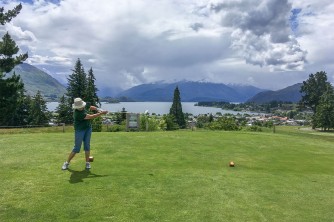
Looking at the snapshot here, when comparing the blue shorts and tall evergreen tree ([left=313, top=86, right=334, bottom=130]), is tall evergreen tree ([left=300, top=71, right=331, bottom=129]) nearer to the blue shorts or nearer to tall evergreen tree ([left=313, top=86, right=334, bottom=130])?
tall evergreen tree ([left=313, top=86, right=334, bottom=130])

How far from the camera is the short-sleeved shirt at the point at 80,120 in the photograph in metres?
12.5

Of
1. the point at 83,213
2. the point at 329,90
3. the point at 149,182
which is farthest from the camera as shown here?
the point at 329,90

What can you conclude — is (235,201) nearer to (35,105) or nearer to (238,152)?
(238,152)

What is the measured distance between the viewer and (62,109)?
95.1m

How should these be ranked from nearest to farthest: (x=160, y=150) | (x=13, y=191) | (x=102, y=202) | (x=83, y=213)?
(x=83, y=213), (x=102, y=202), (x=13, y=191), (x=160, y=150)

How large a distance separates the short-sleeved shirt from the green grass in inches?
63.9

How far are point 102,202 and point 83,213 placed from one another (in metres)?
0.85

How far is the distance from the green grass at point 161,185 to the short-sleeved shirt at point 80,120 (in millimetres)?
1623

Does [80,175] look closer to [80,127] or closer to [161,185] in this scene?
[80,127]

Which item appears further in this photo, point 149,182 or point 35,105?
point 35,105

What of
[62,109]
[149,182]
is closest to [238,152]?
[149,182]

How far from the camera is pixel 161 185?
1077cm

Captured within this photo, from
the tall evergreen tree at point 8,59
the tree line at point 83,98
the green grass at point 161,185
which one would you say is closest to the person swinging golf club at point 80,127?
→ the green grass at point 161,185

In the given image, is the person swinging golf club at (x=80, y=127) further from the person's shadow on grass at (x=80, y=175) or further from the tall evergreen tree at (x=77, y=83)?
the tall evergreen tree at (x=77, y=83)
